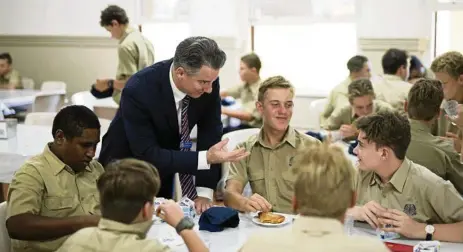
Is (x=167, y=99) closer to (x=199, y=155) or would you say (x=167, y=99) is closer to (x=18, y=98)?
(x=199, y=155)

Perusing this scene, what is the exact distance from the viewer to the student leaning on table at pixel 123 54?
614 cm

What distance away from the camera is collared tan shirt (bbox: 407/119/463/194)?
10.9 ft

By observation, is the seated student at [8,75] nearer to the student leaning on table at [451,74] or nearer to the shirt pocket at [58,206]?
the student leaning on table at [451,74]

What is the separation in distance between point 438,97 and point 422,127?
175 mm

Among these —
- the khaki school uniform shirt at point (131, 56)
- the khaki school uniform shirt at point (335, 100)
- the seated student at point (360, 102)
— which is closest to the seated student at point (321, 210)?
the seated student at point (360, 102)

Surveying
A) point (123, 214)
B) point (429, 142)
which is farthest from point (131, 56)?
point (123, 214)

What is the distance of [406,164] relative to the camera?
8.67 feet

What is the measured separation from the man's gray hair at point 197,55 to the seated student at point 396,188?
0.72 meters

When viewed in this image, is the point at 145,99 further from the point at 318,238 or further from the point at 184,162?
the point at 318,238

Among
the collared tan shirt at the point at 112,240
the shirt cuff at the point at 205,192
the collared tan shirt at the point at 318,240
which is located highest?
the collared tan shirt at the point at 318,240

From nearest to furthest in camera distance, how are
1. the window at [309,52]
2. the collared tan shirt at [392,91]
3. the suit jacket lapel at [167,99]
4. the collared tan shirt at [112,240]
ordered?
the collared tan shirt at [112,240] < the suit jacket lapel at [167,99] < the collared tan shirt at [392,91] < the window at [309,52]

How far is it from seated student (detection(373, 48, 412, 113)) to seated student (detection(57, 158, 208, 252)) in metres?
3.70

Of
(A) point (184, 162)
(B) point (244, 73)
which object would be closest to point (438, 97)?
(A) point (184, 162)

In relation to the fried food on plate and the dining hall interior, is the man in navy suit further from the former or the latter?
the fried food on plate
